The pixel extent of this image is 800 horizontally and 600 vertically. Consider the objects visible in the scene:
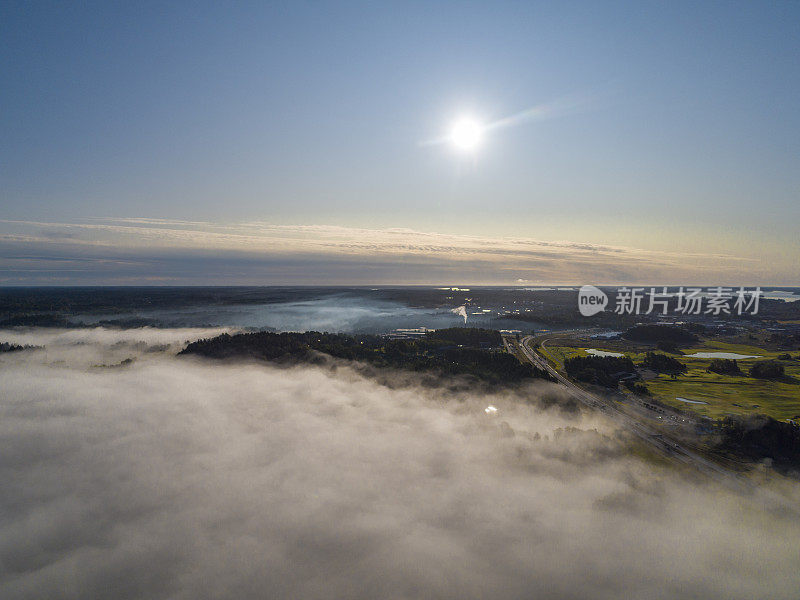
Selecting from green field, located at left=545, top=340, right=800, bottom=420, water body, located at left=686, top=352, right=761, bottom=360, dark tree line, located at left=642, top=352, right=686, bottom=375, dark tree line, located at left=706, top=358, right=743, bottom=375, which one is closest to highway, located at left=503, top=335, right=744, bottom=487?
green field, located at left=545, top=340, right=800, bottom=420

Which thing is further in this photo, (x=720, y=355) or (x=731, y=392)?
(x=720, y=355)

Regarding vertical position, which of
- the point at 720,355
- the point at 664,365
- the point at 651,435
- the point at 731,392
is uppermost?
the point at 664,365

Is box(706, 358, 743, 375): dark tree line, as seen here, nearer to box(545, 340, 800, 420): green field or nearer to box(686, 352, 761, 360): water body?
box(545, 340, 800, 420): green field

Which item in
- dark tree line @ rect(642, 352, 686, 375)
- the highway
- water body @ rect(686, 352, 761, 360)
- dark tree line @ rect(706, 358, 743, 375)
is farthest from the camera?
water body @ rect(686, 352, 761, 360)

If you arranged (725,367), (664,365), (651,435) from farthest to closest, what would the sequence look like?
(664,365) < (725,367) < (651,435)

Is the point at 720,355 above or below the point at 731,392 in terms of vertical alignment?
below

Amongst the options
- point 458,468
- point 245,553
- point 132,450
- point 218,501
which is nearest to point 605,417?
point 458,468

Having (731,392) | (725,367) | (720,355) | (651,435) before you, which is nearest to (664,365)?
(725,367)

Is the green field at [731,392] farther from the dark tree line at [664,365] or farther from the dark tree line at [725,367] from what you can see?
the dark tree line at [664,365]

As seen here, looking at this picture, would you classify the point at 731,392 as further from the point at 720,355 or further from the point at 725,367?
the point at 720,355

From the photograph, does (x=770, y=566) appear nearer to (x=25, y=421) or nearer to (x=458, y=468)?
(x=458, y=468)

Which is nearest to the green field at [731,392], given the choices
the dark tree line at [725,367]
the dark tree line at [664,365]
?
the dark tree line at [725,367]

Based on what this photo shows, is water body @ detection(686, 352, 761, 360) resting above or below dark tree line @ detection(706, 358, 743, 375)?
below
